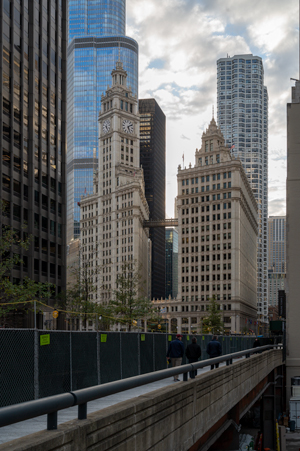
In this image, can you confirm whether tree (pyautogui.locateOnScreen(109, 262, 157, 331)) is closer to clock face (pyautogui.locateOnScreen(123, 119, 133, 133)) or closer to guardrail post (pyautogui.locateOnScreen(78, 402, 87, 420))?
guardrail post (pyautogui.locateOnScreen(78, 402, 87, 420))

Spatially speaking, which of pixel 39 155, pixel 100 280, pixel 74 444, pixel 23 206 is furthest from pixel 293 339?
pixel 100 280

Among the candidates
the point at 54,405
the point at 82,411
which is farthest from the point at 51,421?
the point at 82,411

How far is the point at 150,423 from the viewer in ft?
27.7

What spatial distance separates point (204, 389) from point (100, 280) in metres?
178

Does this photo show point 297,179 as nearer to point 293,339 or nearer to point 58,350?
point 293,339

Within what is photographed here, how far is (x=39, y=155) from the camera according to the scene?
71.9 metres

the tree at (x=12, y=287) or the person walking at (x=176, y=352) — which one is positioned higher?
the tree at (x=12, y=287)

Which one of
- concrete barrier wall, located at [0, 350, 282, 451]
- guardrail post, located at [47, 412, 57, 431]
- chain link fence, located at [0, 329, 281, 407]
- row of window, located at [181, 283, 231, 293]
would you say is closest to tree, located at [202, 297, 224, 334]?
row of window, located at [181, 283, 231, 293]

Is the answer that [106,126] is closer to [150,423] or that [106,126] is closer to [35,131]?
[35,131]

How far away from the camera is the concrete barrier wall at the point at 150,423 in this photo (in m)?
5.70

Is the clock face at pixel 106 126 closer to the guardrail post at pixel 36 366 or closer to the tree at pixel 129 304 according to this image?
the tree at pixel 129 304

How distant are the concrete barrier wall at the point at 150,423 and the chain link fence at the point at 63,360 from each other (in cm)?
367

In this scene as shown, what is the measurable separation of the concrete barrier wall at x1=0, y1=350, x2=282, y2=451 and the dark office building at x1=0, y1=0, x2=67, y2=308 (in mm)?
51670

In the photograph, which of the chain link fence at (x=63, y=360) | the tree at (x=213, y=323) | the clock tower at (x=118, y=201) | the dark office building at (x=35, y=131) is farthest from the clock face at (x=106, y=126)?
the chain link fence at (x=63, y=360)
